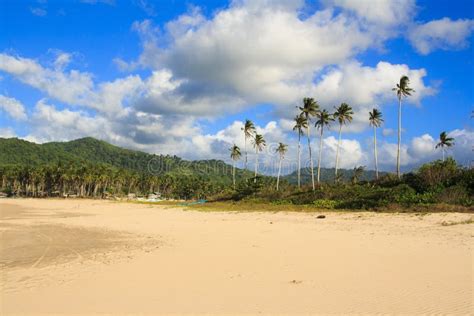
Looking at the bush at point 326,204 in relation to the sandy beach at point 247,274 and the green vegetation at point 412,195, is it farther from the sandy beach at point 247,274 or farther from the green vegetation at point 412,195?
the sandy beach at point 247,274

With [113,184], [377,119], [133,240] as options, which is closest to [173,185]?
[113,184]

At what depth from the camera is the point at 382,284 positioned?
8383 mm

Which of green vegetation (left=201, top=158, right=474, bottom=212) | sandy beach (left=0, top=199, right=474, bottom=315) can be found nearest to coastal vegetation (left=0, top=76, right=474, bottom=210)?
green vegetation (left=201, top=158, right=474, bottom=212)

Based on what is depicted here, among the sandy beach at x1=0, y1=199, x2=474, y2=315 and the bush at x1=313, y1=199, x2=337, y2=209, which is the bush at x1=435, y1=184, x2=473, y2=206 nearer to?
the bush at x1=313, y1=199, x2=337, y2=209

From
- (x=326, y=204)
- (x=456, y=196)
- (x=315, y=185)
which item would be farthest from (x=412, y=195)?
(x=315, y=185)

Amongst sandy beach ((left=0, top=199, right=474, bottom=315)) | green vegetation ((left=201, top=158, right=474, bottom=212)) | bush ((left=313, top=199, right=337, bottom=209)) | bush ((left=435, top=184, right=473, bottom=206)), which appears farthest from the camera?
bush ((left=313, top=199, right=337, bottom=209))

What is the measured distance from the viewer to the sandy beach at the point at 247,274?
7.20 metres

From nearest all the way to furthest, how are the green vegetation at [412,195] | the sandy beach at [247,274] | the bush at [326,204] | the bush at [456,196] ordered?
the sandy beach at [247,274] → the bush at [456,196] → the green vegetation at [412,195] → the bush at [326,204]

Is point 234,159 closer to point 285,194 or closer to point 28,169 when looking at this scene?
point 285,194

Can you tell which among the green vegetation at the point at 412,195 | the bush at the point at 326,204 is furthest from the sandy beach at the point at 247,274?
the bush at the point at 326,204

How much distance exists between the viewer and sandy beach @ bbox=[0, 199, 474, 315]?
23.6 ft

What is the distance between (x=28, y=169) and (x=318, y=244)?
127 metres

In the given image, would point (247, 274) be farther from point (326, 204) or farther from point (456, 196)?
point (326, 204)

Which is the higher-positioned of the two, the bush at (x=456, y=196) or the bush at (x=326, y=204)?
the bush at (x=456, y=196)
